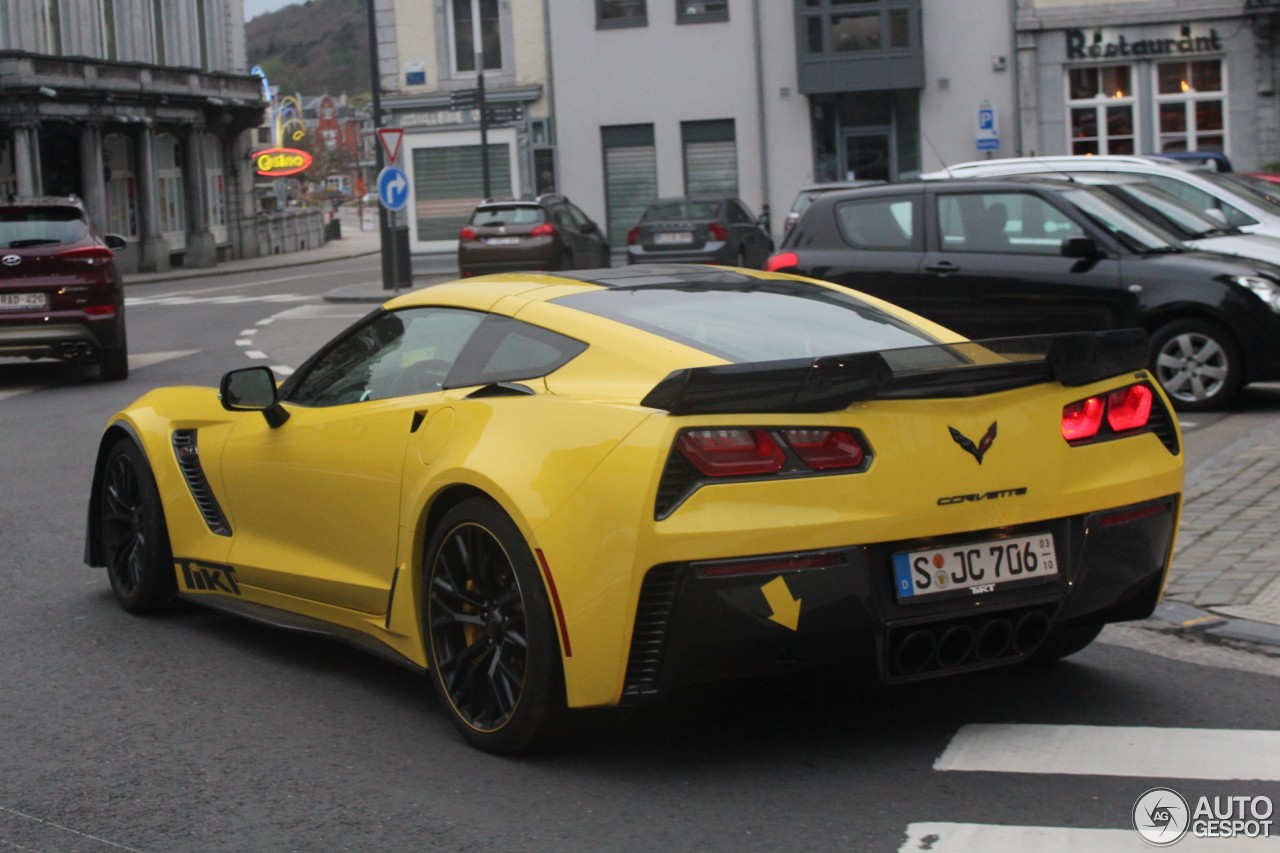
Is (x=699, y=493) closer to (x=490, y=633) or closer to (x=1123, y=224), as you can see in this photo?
(x=490, y=633)

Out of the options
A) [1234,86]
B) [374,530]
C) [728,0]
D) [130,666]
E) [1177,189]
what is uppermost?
[728,0]

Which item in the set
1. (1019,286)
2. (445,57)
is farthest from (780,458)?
(445,57)

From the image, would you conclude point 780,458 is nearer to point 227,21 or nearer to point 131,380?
point 131,380

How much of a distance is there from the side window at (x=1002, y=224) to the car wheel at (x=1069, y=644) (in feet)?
23.0

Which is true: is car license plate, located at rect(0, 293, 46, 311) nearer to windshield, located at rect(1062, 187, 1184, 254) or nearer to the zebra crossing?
windshield, located at rect(1062, 187, 1184, 254)

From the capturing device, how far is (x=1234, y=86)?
1451 inches

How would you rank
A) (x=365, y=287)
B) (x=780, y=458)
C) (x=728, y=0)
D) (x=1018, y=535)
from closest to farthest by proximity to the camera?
1. (x=780, y=458)
2. (x=1018, y=535)
3. (x=365, y=287)
4. (x=728, y=0)

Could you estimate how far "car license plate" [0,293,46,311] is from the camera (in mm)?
16125

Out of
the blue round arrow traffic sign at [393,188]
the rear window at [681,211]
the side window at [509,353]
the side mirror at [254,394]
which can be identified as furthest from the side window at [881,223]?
the blue round arrow traffic sign at [393,188]

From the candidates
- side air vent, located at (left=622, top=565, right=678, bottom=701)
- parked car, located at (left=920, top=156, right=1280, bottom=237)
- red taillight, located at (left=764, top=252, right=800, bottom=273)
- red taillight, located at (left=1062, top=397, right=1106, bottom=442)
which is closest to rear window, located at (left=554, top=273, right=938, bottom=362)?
red taillight, located at (left=1062, top=397, right=1106, bottom=442)

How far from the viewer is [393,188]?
94.6ft

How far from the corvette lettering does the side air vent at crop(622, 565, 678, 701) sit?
2.39 feet

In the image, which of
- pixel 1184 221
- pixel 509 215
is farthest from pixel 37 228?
pixel 509 215

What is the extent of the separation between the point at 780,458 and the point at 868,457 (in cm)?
23
